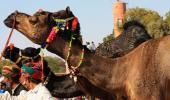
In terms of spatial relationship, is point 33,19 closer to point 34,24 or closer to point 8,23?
point 34,24

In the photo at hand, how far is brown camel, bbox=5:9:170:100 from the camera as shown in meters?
6.46

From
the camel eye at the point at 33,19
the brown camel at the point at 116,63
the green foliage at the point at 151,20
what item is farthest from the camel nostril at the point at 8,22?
the green foliage at the point at 151,20

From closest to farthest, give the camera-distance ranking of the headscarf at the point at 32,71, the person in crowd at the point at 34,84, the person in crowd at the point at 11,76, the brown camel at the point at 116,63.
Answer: the person in crowd at the point at 34,84
the headscarf at the point at 32,71
the brown camel at the point at 116,63
the person in crowd at the point at 11,76

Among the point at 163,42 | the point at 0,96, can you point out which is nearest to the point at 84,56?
the point at 163,42

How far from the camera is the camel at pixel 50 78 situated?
782 centimetres

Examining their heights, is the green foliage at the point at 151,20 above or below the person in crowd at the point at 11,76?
below

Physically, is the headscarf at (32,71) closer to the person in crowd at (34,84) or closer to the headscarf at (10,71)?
Answer: the person in crowd at (34,84)

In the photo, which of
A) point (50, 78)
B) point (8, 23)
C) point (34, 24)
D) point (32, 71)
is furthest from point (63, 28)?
point (50, 78)

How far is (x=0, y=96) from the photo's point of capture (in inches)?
233

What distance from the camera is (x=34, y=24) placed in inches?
269

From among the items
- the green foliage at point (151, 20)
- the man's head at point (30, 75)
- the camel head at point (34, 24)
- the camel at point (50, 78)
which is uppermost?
the camel head at point (34, 24)

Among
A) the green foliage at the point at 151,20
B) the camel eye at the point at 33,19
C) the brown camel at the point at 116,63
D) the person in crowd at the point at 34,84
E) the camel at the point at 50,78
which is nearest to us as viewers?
the person in crowd at the point at 34,84

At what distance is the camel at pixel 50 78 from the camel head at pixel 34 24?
2.86 feet

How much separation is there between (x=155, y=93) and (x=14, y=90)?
210 cm
